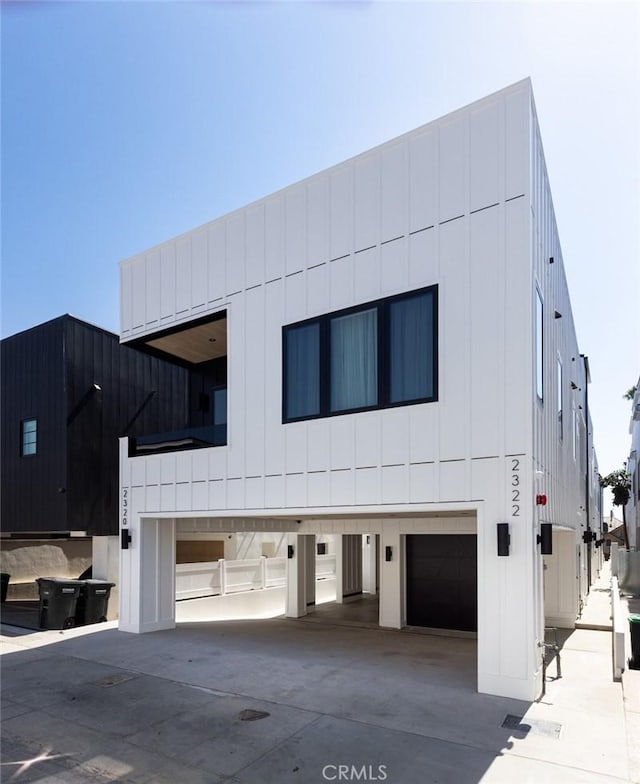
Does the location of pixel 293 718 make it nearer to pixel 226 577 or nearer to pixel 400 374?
pixel 400 374

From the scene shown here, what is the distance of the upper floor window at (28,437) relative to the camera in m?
14.6

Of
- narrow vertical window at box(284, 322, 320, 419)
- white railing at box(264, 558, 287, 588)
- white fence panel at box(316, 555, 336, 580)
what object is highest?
narrow vertical window at box(284, 322, 320, 419)

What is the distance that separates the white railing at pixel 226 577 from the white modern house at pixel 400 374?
3203mm

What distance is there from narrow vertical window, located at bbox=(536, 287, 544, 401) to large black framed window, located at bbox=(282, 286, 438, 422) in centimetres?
141

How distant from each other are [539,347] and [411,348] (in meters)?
1.89

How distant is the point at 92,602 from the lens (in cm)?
1318

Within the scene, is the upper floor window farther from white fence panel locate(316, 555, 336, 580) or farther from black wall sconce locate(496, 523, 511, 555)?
black wall sconce locate(496, 523, 511, 555)

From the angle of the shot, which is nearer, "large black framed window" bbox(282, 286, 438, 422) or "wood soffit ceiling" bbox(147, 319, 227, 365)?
"large black framed window" bbox(282, 286, 438, 422)

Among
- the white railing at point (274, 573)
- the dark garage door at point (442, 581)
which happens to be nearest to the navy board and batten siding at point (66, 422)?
the white railing at point (274, 573)

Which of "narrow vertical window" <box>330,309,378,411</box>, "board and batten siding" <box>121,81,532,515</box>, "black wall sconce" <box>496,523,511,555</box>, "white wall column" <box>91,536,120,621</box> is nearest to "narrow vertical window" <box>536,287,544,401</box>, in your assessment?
"board and batten siding" <box>121,81,532,515</box>

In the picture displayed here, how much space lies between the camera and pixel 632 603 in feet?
62.0

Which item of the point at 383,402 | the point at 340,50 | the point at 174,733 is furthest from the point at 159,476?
the point at 340,50

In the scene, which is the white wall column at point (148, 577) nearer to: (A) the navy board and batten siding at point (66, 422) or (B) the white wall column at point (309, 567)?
(A) the navy board and batten siding at point (66, 422)

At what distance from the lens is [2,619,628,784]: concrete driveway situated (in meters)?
→ 5.29
